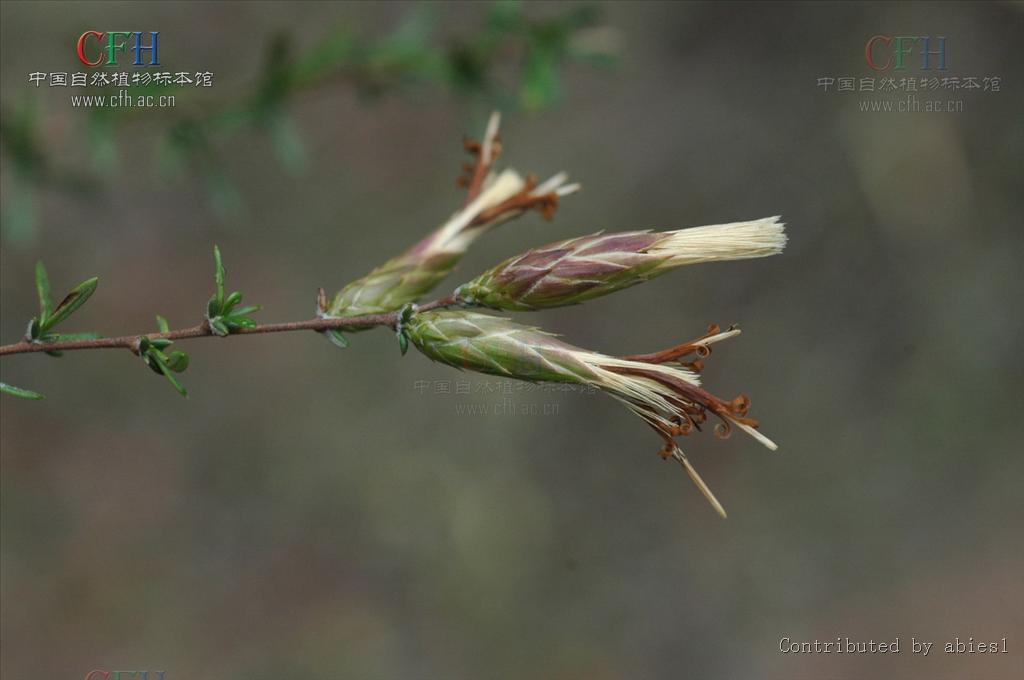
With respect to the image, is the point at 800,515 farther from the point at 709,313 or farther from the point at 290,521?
the point at 290,521

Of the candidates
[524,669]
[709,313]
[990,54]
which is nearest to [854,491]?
[709,313]

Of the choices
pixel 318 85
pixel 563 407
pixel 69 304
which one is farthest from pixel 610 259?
pixel 563 407
